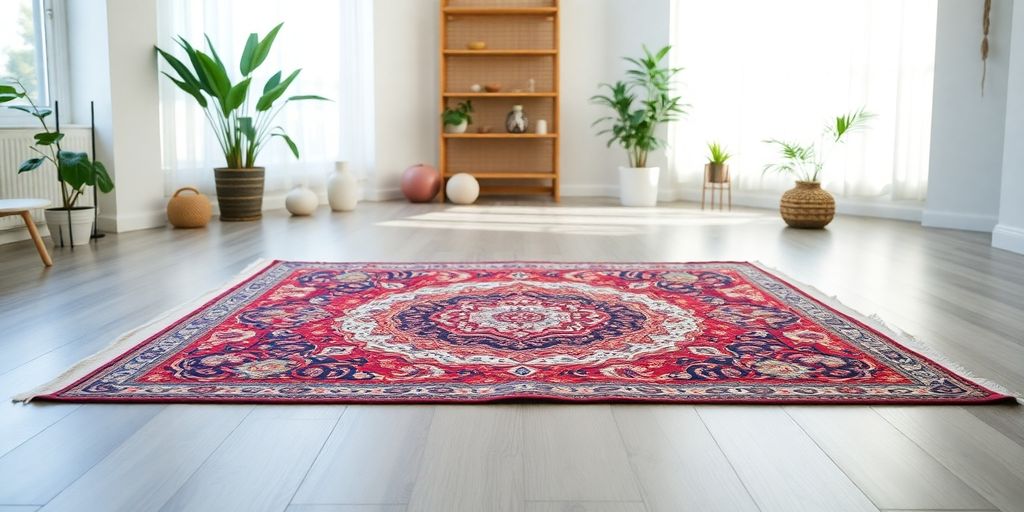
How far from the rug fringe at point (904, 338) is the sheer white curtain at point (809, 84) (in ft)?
9.11

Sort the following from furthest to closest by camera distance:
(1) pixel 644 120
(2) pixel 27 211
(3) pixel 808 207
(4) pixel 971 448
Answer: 1. (1) pixel 644 120
2. (3) pixel 808 207
3. (2) pixel 27 211
4. (4) pixel 971 448

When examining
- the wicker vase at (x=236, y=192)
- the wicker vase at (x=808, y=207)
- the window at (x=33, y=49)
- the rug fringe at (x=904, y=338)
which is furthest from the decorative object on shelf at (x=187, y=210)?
the wicker vase at (x=808, y=207)

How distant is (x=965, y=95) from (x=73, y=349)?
4.91 metres

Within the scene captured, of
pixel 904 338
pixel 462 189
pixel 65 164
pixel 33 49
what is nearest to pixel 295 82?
pixel 462 189

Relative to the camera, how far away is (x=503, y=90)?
287 inches

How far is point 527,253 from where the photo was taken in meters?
4.28

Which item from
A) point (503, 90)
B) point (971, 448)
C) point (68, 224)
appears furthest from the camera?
point (503, 90)

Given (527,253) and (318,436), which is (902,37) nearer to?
(527,253)

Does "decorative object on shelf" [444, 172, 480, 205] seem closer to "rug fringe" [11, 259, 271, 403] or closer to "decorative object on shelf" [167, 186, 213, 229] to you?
"decorative object on shelf" [167, 186, 213, 229]

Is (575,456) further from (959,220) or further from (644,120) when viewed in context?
(644,120)

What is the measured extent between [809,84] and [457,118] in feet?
8.46

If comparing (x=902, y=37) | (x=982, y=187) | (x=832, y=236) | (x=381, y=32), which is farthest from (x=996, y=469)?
(x=381, y=32)

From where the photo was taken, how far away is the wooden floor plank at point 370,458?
1527mm

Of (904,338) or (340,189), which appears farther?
(340,189)
